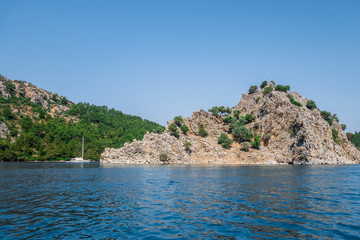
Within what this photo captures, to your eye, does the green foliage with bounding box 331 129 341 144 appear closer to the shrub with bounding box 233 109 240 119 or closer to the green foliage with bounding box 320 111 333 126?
the green foliage with bounding box 320 111 333 126

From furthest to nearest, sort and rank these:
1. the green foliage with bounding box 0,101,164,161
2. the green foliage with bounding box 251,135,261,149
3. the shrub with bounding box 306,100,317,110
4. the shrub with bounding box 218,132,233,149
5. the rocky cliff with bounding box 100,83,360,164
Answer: the shrub with bounding box 306,100,317,110 → the green foliage with bounding box 0,101,164,161 → the shrub with bounding box 218,132,233,149 → the green foliage with bounding box 251,135,261,149 → the rocky cliff with bounding box 100,83,360,164

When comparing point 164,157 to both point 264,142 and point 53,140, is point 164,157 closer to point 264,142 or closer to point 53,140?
point 264,142

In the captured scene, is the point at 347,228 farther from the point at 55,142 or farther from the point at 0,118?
the point at 0,118

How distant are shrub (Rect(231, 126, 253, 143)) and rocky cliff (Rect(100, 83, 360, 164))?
2248 millimetres

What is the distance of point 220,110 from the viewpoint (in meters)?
161

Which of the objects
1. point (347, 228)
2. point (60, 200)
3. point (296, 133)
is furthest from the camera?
point (296, 133)

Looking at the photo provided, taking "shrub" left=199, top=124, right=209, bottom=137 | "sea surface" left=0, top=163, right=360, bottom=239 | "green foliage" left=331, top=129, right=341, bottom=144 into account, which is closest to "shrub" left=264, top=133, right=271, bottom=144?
"shrub" left=199, top=124, right=209, bottom=137

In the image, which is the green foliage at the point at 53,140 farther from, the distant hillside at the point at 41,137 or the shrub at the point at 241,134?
the shrub at the point at 241,134

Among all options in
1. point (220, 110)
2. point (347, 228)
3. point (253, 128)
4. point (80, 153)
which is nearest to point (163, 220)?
point (347, 228)

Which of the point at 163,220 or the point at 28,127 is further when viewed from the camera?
the point at 28,127

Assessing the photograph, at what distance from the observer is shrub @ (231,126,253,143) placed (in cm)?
13075

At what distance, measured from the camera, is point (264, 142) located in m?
129

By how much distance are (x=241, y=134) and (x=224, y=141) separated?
10.0 m

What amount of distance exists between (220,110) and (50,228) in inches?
5893
